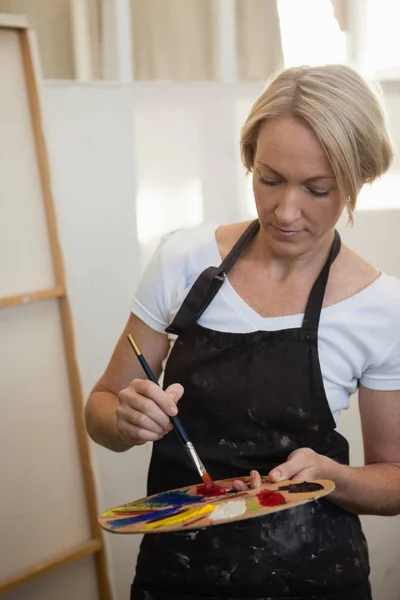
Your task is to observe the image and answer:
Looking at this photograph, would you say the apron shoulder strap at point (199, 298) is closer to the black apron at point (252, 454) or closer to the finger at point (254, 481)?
the black apron at point (252, 454)

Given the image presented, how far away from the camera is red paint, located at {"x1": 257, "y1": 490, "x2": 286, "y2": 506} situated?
1.06 meters

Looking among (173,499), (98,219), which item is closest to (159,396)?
(173,499)

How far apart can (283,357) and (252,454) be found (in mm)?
181

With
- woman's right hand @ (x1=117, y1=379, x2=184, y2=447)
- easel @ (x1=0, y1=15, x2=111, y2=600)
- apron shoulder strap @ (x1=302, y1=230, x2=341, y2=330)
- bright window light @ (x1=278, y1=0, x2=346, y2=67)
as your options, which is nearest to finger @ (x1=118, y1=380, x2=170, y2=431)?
woman's right hand @ (x1=117, y1=379, x2=184, y2=447)

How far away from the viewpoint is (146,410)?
47.4 inches

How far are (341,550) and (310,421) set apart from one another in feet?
0.76

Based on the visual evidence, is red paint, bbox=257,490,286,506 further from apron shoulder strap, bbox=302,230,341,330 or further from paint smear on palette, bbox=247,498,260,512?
apron shoulder strap, bbox=302,230,341,330

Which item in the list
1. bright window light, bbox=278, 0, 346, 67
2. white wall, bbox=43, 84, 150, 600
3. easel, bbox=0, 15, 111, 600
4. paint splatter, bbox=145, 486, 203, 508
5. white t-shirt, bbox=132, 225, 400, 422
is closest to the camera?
paint splatter, bbox=145, 486, 203, 508

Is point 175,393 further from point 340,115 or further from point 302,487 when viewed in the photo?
point 340,115

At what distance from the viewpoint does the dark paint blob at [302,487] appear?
109cm

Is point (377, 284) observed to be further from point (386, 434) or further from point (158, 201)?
point (158, 201)

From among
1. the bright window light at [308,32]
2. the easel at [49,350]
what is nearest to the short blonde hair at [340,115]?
the easel at [49,350]

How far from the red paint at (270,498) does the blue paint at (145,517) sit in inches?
4.9

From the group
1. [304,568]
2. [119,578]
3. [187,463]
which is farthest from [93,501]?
[304,568]
